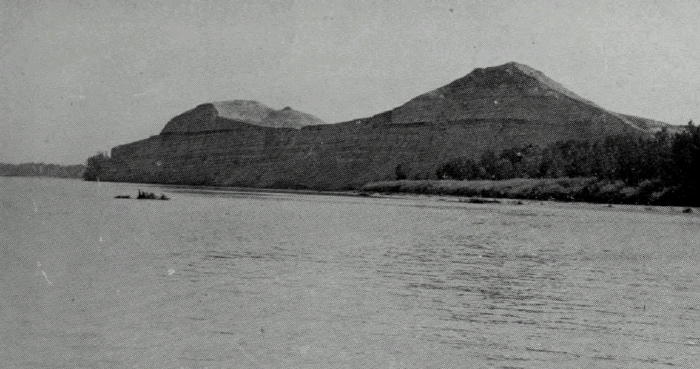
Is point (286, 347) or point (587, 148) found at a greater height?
point (587, 148)

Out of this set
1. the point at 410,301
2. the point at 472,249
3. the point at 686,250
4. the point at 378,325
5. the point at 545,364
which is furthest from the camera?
the point at 686,250

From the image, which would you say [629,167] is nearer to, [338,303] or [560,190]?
[560,190]

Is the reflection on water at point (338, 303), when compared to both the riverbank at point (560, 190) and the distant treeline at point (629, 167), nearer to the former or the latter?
the distant treeline at point (629, 167)

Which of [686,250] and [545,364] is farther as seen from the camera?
[686,250]

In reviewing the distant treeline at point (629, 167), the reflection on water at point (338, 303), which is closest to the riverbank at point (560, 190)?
the distant treeline at point (629, 167)

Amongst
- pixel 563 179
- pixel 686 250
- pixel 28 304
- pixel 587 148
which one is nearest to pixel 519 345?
pixel 28 304

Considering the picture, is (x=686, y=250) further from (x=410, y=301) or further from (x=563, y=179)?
(x=563, y=179)

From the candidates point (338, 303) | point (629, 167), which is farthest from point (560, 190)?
point (338, 303)
